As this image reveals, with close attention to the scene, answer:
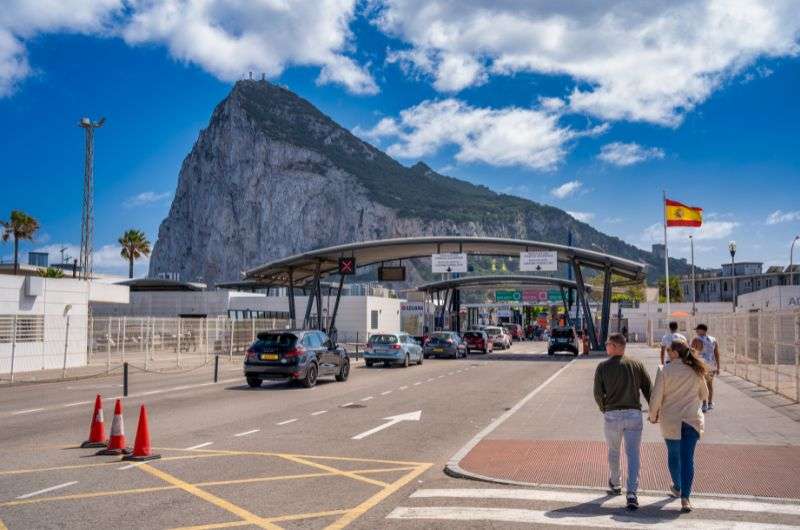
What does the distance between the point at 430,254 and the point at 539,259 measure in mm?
8544

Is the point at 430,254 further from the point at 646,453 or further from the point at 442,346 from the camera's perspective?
the point at 646,453

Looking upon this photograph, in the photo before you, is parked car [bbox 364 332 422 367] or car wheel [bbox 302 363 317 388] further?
parked car [bbox 364 332 422 367]

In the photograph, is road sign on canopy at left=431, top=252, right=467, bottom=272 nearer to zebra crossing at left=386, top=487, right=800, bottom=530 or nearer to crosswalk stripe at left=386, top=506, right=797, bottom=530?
zebra crossing at left=386, top=487, right=800, bottom=530

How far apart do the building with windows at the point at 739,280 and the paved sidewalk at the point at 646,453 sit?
358 feet

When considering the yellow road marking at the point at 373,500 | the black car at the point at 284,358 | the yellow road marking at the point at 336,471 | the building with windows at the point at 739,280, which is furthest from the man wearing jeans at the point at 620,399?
the building with windows at the point at 739,280

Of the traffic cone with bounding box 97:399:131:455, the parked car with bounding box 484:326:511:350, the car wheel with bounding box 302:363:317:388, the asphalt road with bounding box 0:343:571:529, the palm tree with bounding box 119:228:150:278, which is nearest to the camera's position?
the asphalt road with bounding box 0:343:571:529

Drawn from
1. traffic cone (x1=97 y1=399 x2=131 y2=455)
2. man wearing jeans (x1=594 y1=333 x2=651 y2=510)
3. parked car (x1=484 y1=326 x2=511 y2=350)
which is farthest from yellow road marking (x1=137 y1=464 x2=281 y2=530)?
parked car (x1=484 y1=326 x2=511 y2=350)

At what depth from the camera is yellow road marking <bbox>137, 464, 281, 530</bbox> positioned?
683 cm

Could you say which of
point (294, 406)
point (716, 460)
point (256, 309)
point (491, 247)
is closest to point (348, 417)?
point (294, 406)

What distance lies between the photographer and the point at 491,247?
5078 centimetres

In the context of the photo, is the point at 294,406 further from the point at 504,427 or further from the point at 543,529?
the point at 543,529

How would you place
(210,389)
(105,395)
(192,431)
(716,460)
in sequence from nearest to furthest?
(716,460)
(192,431)
(105,395)
(210,389)

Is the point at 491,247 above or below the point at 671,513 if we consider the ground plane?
above

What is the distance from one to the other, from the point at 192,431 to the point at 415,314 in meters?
60.9
